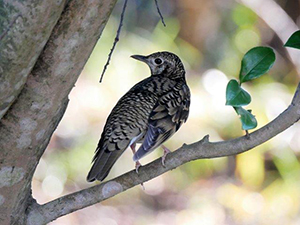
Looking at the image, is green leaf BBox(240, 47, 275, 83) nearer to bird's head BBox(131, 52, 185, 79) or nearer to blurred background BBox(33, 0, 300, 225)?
bird's head BBox(131, 52, 185, 79)

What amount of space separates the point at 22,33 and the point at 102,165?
3.06ft

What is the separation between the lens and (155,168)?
2.20 metres

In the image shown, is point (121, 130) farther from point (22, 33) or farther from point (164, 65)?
point (22, 33)

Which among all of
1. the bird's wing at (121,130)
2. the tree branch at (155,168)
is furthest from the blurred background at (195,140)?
the tree branch at (155,168)

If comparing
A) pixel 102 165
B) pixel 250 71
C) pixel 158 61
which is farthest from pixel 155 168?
pixel 158 61

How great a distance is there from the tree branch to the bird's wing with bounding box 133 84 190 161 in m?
0.36

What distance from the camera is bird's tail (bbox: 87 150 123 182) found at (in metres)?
2.48

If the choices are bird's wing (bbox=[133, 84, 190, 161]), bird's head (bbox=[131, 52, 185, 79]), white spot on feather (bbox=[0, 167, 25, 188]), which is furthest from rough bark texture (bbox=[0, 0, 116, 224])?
bird's head (bbox=[131, 52, 185, 79])

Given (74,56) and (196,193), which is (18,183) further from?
(196,193)

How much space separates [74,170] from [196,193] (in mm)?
1273

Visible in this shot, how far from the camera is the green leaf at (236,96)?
186 centimetres

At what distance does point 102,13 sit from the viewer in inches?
70.7

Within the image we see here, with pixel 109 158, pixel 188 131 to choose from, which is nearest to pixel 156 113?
pixel 109 158

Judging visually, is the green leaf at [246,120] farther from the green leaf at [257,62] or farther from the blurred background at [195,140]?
the blurred background at [195,140]
